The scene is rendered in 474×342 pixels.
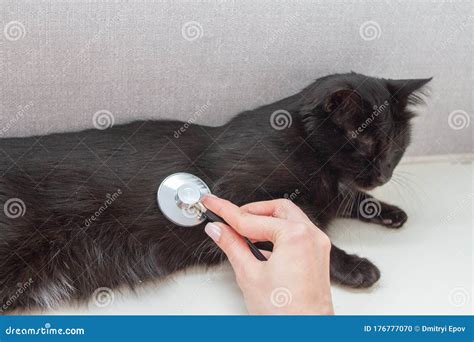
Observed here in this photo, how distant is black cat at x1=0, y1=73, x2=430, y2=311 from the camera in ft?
4.62

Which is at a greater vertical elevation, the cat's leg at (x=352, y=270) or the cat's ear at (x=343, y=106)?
the cat's ear at (x=343, y=106)

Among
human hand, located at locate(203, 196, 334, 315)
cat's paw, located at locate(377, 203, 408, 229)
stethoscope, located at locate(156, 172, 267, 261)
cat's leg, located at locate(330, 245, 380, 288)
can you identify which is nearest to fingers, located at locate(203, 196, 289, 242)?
human hand, located at locate(203, 196, 334, 315)

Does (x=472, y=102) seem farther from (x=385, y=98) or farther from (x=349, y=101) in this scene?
(x=349, y=101)

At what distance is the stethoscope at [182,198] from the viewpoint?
1.38m

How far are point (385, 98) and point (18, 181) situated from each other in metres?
0.95

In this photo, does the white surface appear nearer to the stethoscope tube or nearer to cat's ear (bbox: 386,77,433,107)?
the stethoscope tube

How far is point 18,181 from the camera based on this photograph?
1414mm

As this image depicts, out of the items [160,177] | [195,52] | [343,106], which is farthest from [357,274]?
[195,52]

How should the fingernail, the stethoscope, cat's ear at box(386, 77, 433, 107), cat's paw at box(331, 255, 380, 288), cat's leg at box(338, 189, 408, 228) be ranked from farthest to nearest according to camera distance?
cat's leg at box(338, 189, 408, 228)
cat's ear at box(386, 77, 433, 107)
cat's paw at box(331, 255, 380, 288)
the stethoscope
the fingernail

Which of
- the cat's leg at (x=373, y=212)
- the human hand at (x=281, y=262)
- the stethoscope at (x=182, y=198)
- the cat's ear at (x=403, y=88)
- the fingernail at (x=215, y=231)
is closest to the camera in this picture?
the human hand at (x=281, y=262)

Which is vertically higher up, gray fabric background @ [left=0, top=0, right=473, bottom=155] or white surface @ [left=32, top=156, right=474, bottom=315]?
gray fabric background @ [left=0, top=0, right=473, bottom=155]

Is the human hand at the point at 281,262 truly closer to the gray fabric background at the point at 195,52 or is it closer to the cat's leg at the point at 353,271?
the cat's leg at the point at 353,271

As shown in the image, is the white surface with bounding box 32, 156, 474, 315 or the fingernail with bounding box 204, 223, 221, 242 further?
the white surface with bounding box 32, 156, 474, 315

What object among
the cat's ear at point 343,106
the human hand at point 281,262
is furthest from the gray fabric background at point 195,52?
the human hand at point 281,262
